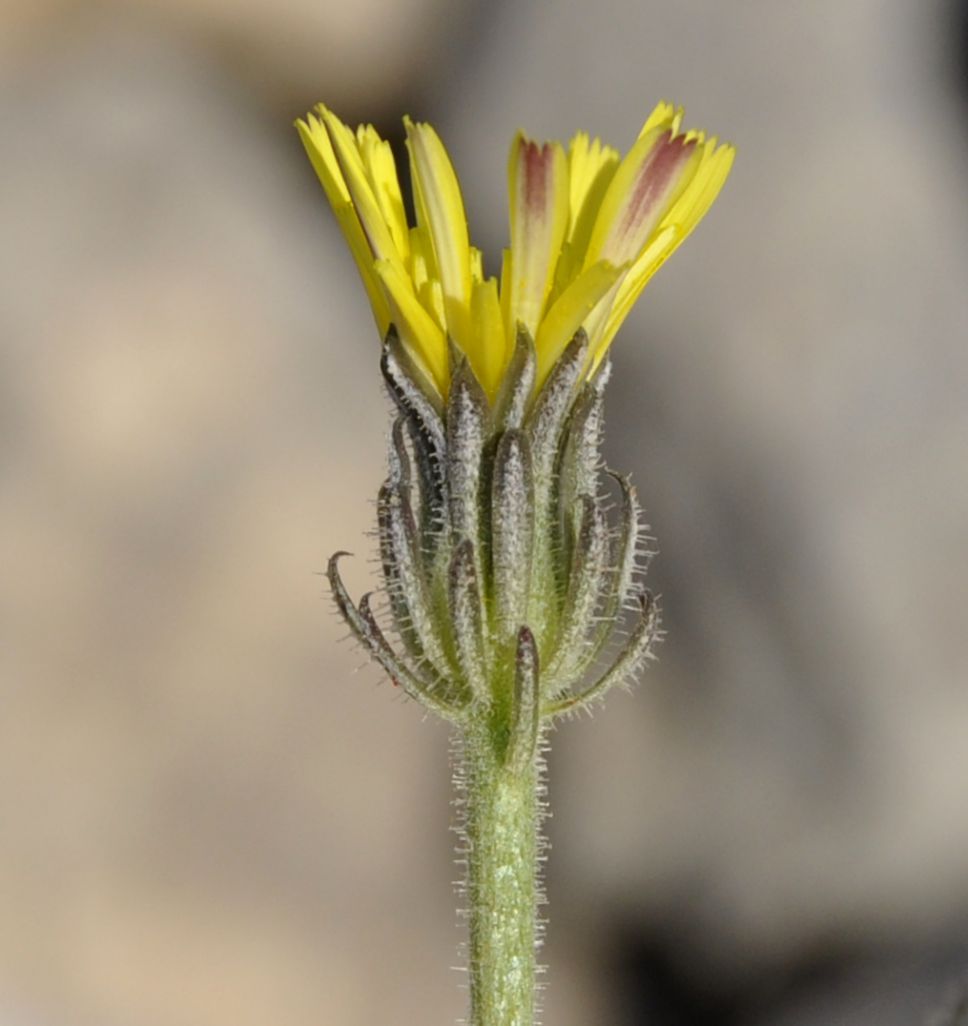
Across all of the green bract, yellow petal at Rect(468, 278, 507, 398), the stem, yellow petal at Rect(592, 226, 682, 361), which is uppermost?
yellow petal at Rect(592, 226, 682, 361)

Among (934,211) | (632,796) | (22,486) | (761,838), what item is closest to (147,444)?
(22,486)

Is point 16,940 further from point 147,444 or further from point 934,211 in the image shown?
point 934,211

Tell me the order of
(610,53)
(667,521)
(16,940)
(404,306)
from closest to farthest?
1. (404,306)
2. (16,940)
3. (667,521)
4. (610,53)

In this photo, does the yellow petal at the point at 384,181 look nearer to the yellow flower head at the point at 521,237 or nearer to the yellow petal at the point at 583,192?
the yellow flower head at the point at 521,237

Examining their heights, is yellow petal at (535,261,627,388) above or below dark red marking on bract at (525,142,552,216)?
below

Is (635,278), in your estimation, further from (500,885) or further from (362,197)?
(500,885)

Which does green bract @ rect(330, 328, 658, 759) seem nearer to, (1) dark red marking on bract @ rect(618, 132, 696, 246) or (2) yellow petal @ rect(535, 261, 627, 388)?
(2) yellow petal @ rect(535, 261, 627, 388)

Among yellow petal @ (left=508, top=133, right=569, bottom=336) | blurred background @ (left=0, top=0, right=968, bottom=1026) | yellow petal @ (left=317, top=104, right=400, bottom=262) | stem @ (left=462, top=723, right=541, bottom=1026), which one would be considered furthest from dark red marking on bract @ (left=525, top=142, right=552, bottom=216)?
blurred background @ (left=0, top=0, right=968, bottom=1026)
